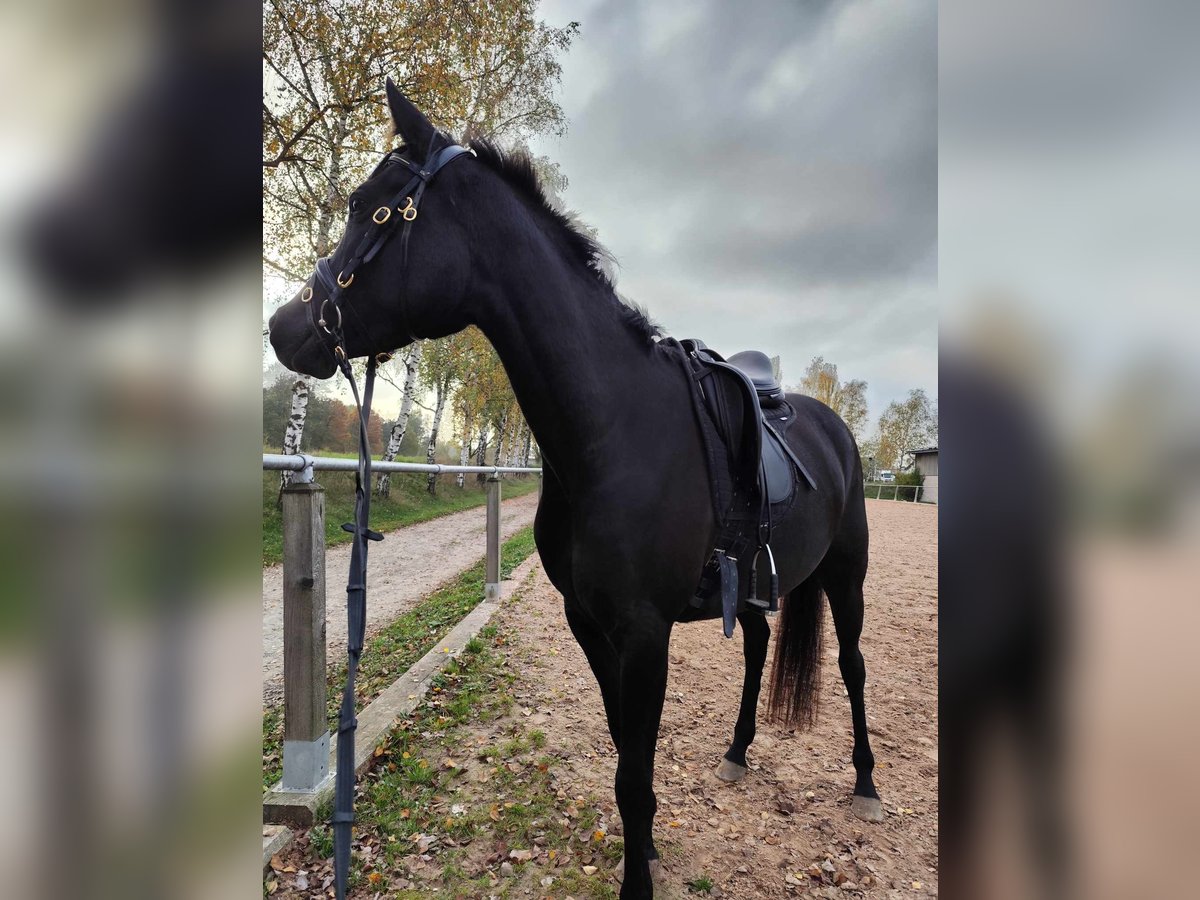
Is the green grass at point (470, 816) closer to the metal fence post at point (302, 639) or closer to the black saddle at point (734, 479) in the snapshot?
the metal fence post at point (302, 639)

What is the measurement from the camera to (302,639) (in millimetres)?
2365

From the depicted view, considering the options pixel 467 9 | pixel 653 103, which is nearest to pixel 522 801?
pixel 653 103

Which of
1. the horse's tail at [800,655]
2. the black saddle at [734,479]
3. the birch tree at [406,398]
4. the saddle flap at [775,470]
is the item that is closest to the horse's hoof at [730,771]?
the horse's tail at [800,655]

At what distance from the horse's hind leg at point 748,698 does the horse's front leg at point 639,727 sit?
1.09 m

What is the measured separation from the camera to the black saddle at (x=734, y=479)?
2014 millimetres

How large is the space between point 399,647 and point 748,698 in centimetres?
324

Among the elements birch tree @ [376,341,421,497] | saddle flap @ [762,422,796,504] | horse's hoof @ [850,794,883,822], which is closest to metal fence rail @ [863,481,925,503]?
birch tree @ [376,341,421,497]

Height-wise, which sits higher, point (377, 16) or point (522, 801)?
point (377, 16)

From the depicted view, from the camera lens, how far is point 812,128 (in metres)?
3.70

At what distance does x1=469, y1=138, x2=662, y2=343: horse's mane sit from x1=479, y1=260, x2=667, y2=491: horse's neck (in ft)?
0.31

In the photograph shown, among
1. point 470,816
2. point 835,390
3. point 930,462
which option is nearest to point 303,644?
point 470,816
